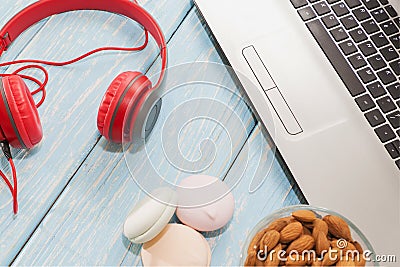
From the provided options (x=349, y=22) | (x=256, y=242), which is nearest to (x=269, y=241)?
(x=256, y=242)

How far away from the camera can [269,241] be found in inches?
24.8

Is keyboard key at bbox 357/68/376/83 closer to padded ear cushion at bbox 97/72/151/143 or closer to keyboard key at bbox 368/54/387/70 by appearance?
keyboard key at bbox 368/54/387/70

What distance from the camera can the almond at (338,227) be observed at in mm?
637

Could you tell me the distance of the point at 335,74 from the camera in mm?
803

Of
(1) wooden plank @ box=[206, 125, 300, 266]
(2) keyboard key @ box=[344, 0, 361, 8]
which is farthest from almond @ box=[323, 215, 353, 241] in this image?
(2) keyboard key @ box=[344, 0, 361, 8]

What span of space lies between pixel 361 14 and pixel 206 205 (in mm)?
332

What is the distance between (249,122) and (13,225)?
308mm

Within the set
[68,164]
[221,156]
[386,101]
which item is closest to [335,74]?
[386,101]

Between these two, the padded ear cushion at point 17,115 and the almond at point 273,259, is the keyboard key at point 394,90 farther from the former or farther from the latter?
the padded ear cushion at point 17,115

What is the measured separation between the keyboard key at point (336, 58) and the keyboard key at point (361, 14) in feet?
0.16

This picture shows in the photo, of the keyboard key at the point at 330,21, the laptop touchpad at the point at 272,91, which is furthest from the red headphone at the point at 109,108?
the keyboard key at the point at 330,21

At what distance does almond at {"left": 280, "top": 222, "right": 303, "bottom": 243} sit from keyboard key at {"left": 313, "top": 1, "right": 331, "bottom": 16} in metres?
0.32

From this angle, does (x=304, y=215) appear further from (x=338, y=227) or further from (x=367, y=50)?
(x=367, y=50)

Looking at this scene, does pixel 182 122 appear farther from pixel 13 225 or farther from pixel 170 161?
pixel 13 225
